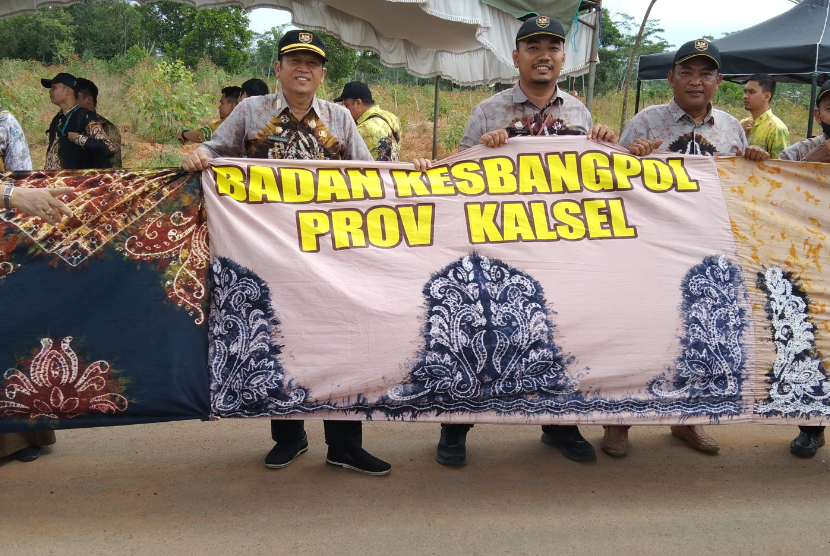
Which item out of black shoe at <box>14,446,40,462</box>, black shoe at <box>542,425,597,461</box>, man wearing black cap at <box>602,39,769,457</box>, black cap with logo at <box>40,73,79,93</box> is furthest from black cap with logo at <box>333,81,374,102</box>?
black shoe at <box>14,446,40,462</box>

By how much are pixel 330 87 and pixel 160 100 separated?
5816 millimetres

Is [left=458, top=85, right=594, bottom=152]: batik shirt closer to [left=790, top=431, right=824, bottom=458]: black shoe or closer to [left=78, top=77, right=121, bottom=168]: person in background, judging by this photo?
[left=790, top=431, right=824, bottom=458]: black shoe

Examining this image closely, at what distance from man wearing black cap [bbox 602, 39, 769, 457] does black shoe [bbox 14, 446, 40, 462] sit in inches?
120

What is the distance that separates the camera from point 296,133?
149 inches

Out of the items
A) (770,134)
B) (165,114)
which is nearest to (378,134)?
(770,134)

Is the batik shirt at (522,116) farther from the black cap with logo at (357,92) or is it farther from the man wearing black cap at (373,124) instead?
the black cap with logo at (357,92)

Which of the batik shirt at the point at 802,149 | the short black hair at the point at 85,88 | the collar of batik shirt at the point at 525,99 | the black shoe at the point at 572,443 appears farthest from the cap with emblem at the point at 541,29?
the short black hair at the point at 85,88

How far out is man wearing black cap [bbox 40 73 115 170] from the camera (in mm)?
5988

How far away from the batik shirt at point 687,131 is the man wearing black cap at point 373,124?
2721 millimetres

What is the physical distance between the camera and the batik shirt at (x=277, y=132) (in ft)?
12.4

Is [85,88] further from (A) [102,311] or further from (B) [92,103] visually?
(A) [102,311]

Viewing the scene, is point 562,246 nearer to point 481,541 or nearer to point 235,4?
point 481,541

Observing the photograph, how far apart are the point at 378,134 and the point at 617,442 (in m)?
3.75

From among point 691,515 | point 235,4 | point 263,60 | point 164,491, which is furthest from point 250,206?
point 263,60
